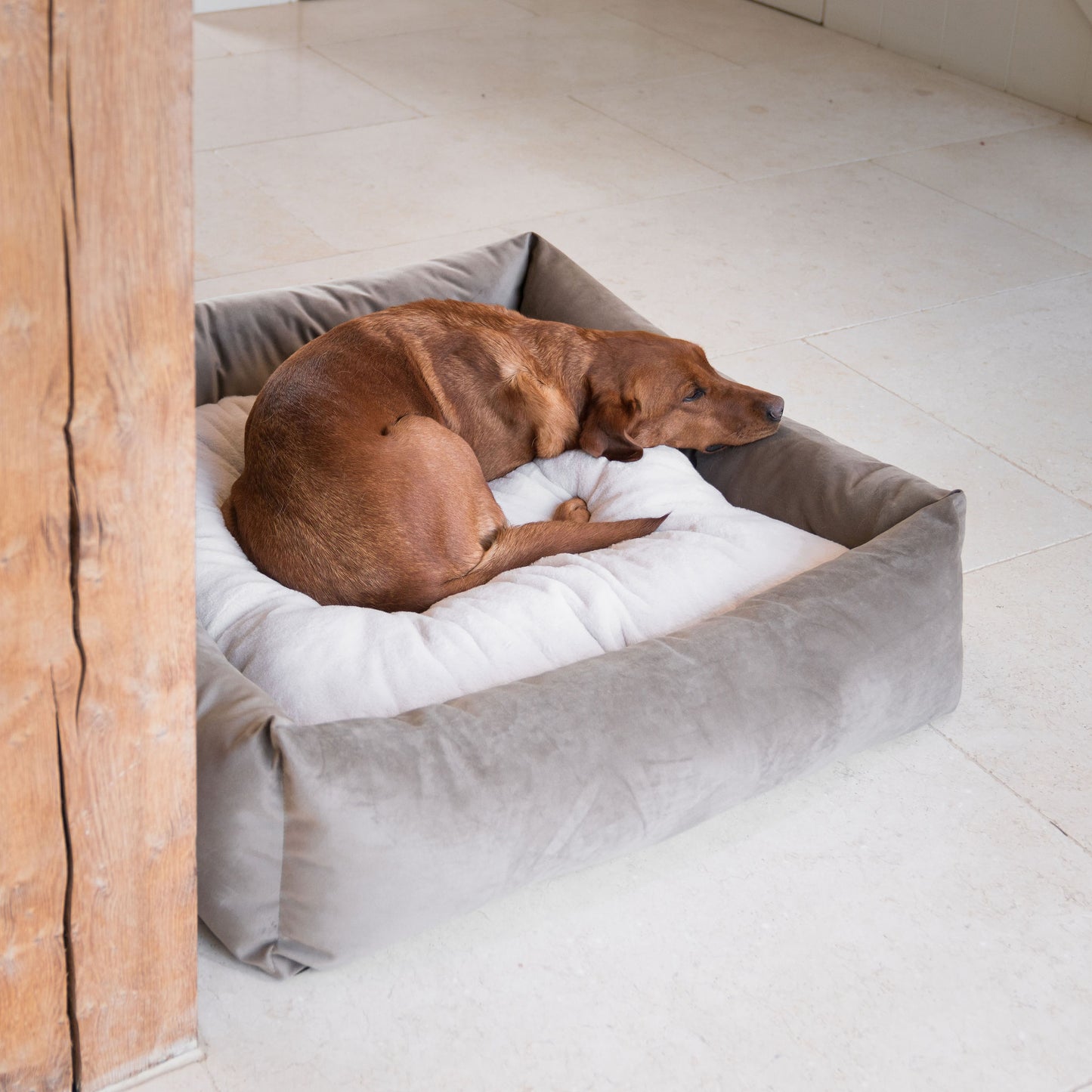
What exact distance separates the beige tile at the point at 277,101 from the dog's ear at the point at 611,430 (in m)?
2.99

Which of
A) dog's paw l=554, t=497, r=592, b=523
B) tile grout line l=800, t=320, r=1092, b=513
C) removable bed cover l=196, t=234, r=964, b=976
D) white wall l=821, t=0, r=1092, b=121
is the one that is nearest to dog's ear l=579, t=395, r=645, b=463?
dog's paw l=554, t=497, r=592, b=523

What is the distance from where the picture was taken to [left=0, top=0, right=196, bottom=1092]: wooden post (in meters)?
Answer: 1.14

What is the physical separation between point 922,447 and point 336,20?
4657 mm

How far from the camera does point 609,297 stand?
3.11m

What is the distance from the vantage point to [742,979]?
184 centimetres

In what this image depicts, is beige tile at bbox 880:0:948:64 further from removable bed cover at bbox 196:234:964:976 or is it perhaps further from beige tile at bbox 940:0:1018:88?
removable bed cover at bbox 196:234:964:976

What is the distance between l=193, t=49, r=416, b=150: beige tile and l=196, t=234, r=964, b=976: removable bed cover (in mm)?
3542

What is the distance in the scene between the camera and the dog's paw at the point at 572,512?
2691 mm

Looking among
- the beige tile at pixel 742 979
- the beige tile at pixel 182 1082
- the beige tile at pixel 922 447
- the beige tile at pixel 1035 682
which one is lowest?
the beige tile at pixel 182 1082

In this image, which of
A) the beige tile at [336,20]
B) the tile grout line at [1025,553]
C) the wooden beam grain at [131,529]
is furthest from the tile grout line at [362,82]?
the wooden beam grain at [131,529]

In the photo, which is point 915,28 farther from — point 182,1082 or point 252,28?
point 182,1082

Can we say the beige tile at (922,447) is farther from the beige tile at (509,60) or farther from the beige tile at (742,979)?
the beige tile at (509,60)

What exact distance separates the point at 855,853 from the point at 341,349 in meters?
1.33

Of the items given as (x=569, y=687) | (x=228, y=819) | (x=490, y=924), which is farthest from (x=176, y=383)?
(x=490, y=924)
